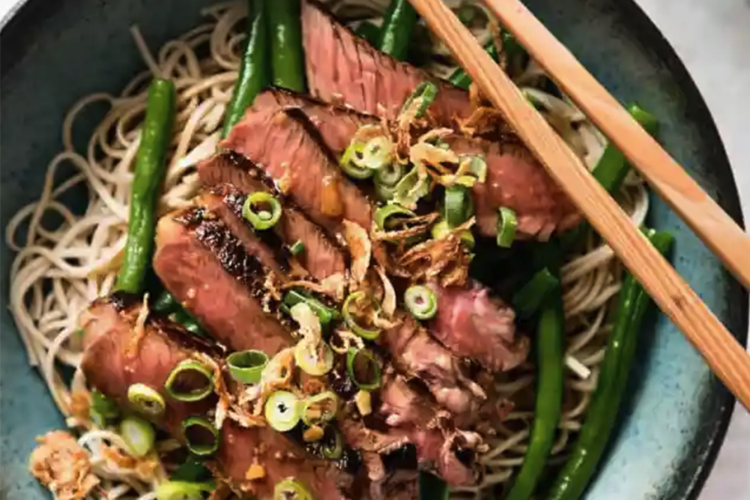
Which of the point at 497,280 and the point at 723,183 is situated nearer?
the point at 723,183

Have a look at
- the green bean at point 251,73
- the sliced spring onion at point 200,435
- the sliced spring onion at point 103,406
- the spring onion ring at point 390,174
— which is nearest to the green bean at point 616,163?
the spring onion ring at point 390,174

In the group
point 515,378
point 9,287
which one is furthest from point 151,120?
point 515,378

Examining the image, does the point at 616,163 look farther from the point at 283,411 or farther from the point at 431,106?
the point at 283,411

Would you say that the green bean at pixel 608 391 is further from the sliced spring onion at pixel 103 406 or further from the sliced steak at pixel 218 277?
the sliced spring onion at pixel 103 406

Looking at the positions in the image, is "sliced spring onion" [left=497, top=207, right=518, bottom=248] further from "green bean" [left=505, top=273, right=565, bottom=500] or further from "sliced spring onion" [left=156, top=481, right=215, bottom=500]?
"sliced spring onion" [left=156, top=481, right=215, bottom=500]

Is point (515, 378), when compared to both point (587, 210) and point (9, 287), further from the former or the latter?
point (9, 287)

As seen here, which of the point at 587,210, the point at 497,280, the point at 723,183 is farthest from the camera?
the point at 497,280
